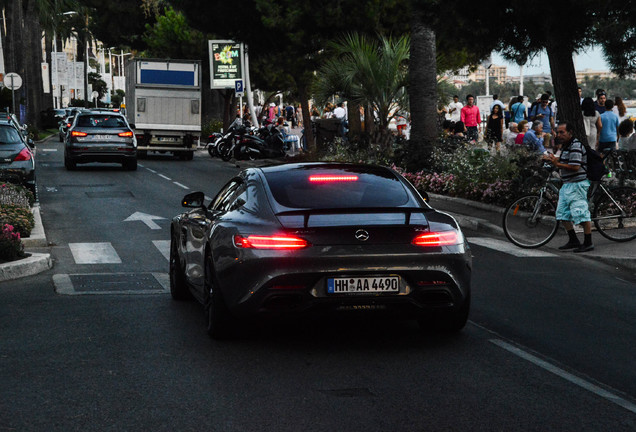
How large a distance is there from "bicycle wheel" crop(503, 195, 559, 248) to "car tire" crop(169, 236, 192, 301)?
629 cm

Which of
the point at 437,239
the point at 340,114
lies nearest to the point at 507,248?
the point at 437,239

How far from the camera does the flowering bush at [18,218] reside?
1411 centimetres

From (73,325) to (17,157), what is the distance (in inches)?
475

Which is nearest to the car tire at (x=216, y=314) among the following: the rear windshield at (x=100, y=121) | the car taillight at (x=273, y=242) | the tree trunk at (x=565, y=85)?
the car taillight at (x=273, y=242)

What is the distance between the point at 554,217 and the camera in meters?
14.8

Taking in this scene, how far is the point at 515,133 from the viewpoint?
23.6m

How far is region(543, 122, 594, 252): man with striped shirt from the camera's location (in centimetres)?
1377

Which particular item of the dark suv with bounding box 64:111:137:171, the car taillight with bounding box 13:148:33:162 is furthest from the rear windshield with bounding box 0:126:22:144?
the dark suv with bounding box 64:111:137:171

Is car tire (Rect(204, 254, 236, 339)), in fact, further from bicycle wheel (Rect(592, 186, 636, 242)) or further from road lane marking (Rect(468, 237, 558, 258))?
bicycle wheel (Rect(592, 186, 636, 242))

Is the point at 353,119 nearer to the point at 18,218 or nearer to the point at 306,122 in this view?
the point at 306,122

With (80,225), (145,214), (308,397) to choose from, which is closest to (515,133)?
(145,214)

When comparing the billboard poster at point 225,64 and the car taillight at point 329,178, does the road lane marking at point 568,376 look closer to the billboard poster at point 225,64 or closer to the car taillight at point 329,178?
the car taillight at point 329,178

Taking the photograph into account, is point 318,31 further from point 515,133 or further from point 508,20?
point 508,20

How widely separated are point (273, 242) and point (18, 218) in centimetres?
819
